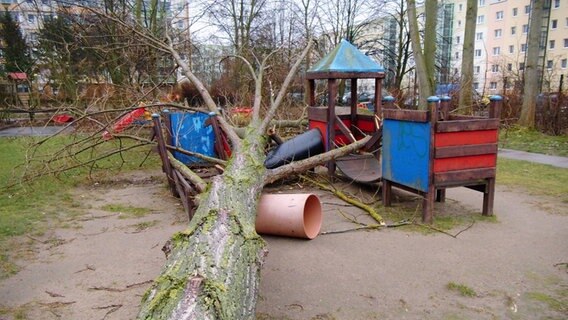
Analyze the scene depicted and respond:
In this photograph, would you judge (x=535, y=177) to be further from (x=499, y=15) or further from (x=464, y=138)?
(x=499, y=15)

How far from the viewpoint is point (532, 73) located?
43.7 ft

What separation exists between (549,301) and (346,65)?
482 cm

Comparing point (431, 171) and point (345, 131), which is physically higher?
point (345, 131)

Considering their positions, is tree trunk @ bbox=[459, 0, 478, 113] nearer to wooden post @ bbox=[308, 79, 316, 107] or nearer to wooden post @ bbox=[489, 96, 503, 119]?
wooden post @ bbox=[308, 79, 316, 107]

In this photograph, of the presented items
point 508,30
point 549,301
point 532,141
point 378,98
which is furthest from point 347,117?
point 508,30

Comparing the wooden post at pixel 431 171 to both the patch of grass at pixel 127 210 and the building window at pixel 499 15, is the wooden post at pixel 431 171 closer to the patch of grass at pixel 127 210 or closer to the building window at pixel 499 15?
the patch of grass at pixel 127 210

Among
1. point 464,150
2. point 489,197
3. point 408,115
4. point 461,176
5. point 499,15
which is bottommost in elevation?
point 489,197

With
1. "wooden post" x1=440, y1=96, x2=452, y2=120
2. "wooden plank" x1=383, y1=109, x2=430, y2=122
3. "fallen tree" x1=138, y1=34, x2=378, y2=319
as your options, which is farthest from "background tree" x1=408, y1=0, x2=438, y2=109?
"fallen tree" x1=138, y1=34, x2=378, y2=319

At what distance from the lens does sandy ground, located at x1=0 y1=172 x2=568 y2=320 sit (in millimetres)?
3084

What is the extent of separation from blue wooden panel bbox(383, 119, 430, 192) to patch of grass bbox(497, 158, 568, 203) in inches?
96.7

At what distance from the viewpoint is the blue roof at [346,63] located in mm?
7090

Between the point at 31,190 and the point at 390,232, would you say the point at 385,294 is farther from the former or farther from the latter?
the point at 31,190

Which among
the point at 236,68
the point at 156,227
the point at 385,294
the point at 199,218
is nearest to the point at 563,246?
the point at 385,294

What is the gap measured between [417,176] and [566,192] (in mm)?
2959
